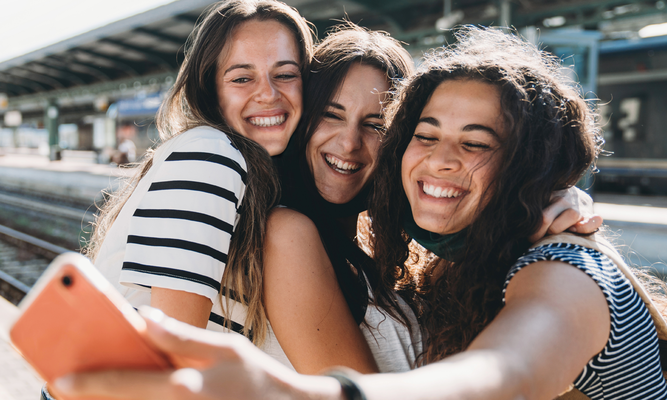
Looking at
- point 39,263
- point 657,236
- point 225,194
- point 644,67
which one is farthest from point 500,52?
point 644,67

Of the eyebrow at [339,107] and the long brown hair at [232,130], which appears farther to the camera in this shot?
the eyebrow at [339,107]

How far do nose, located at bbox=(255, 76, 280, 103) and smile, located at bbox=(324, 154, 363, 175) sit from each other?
389 mm

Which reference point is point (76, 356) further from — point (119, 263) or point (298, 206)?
point (298, 206)

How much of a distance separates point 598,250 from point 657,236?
6417 mm

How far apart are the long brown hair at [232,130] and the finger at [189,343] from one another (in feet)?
3.08

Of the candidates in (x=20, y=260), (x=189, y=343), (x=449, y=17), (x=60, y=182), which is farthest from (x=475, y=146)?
(x=60, y=182)

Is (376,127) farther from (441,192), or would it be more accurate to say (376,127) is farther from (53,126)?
(53,126)

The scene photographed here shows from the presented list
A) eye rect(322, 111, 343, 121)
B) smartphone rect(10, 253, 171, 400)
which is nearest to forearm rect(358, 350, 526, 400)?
smartphone rect(10, 253, 171, 400)

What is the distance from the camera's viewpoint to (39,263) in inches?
311

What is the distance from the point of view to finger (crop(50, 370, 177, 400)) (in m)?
0.52

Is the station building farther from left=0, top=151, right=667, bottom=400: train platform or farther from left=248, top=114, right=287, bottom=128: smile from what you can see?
left=248, top=114, right=287, bottom=128: smile

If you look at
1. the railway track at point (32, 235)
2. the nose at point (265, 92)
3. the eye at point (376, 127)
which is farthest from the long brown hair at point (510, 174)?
the railway track at point (32, 235)

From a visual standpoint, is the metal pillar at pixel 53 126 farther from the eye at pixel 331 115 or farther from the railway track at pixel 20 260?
the eye at pixel 331 115

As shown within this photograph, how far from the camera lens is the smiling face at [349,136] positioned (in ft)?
6.96
